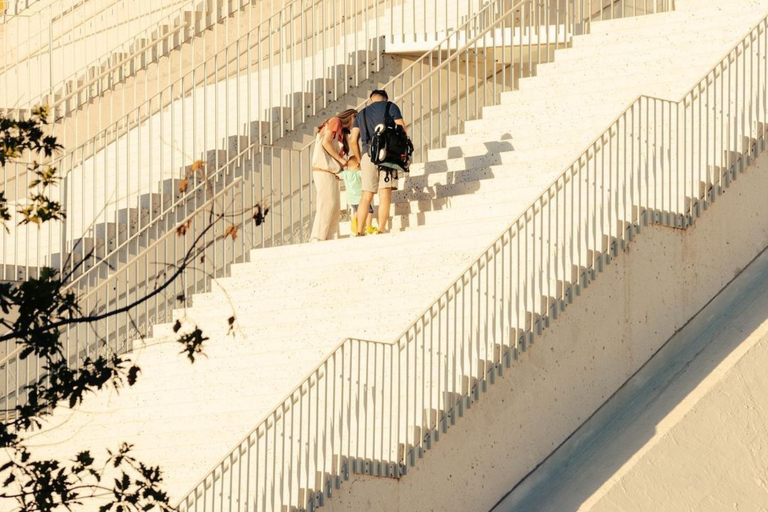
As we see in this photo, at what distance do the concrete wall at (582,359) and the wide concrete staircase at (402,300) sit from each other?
0.08 m

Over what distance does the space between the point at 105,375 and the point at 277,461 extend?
448cm

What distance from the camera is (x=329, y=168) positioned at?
2238cm

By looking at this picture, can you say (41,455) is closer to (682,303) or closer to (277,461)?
(277,461)

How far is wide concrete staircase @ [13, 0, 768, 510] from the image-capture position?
1750 cm

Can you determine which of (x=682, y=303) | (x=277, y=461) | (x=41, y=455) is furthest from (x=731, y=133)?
(x=41, y=455)

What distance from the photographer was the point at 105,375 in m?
13.1

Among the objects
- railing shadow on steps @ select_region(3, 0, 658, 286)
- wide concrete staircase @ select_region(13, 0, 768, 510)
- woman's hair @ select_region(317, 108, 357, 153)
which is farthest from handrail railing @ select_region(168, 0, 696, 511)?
railing shadow on steps @ select_region(3, 0, 658, 286)

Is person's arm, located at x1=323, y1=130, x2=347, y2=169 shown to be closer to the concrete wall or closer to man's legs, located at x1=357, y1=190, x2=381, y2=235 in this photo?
man's legs, located at x1=357, y1=190, x2=381, y2=235

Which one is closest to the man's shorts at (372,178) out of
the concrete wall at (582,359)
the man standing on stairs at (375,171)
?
the man standing on stairs at (375,171)

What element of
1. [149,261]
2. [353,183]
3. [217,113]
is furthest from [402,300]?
[217,113]

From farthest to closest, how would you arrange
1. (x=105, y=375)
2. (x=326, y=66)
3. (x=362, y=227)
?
(x=326, y=66) → (x=362, y=227) → (x=105, y=375)

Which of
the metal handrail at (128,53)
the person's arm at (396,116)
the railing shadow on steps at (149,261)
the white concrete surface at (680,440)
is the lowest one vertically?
the white concrete surface at (680,440)

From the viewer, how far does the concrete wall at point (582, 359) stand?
17688 millimetres

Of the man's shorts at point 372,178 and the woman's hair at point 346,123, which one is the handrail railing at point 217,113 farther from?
the man's shorts at point 372,178
